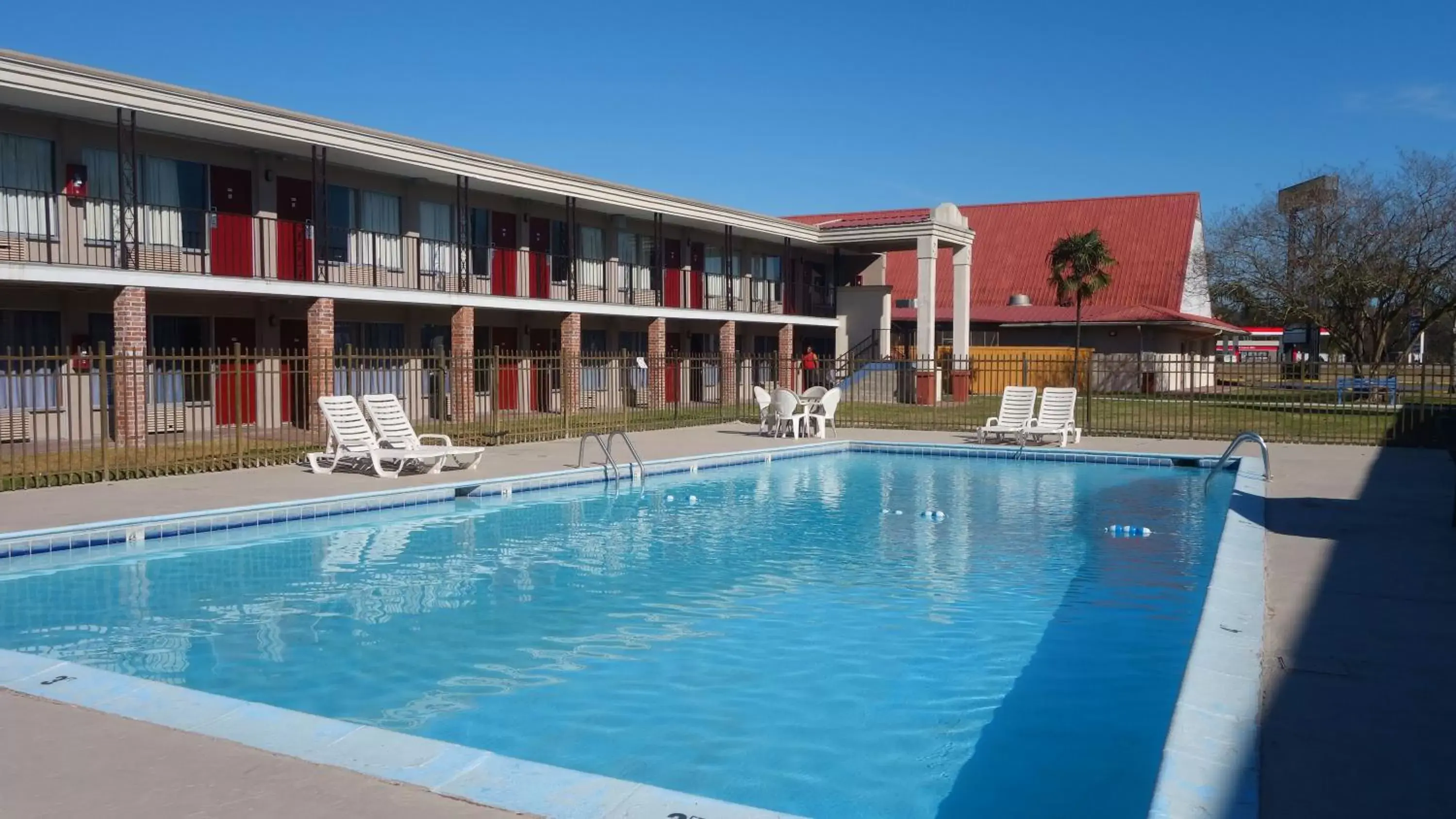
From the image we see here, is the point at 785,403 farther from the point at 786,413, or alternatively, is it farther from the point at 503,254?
the point at 503,254

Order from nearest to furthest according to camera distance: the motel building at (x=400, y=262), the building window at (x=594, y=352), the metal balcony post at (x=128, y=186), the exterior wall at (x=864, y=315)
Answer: the metal balcony post at (x=128, y=186) → the motel building at (x=400, y=262) → the building window at (x=594, y=352) → the exterior wall at (x=864, y=315)

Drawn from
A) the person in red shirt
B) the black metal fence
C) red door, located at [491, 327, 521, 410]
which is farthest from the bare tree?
red door, located at [491, 327, 521, 410]

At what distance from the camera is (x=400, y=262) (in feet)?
79.5

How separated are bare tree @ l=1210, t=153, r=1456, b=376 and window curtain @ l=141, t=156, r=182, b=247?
93.1ft

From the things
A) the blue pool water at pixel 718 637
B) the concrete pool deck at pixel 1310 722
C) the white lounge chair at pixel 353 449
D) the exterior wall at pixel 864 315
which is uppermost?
the exterior wall at pixel 864 315

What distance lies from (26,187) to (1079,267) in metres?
33.4

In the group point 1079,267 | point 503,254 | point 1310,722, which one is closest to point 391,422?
point 503,254

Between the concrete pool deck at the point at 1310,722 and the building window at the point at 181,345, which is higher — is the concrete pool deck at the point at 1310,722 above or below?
below

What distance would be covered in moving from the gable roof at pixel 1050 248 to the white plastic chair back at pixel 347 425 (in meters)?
28.7

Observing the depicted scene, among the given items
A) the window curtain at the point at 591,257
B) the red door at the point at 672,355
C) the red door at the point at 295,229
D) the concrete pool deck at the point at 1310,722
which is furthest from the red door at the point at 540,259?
the concrete pool deck at the point at 1310,722

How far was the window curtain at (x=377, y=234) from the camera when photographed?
23.0 metres

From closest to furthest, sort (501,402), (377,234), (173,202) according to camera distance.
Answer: (173,202)
(377,234)
(501,402)

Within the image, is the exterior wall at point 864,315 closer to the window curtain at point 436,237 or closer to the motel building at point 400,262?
the motel building at point 400,262

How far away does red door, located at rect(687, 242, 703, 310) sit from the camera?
33.0m
